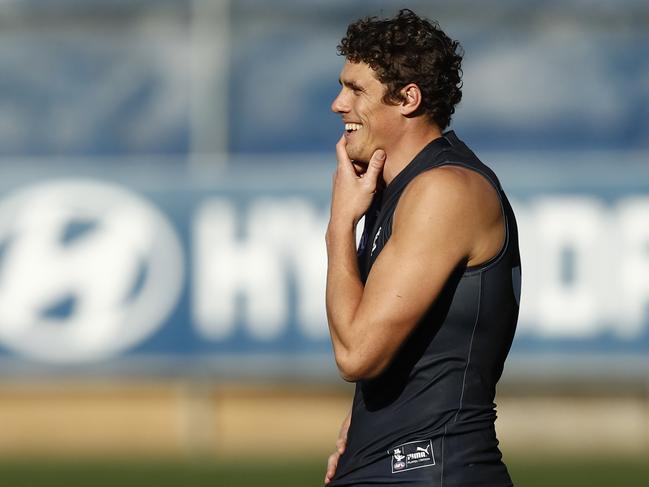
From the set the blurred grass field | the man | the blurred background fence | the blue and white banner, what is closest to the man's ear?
the man

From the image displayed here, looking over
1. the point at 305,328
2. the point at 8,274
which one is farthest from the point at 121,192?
the point at 305,328

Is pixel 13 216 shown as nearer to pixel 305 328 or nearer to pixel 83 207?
pixel 83 207

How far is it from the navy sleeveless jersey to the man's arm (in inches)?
3.0

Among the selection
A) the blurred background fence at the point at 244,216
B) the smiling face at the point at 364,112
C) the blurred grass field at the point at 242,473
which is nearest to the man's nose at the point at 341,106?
the smiling face at the point at 364,112

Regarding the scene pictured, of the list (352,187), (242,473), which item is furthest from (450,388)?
(242,473)

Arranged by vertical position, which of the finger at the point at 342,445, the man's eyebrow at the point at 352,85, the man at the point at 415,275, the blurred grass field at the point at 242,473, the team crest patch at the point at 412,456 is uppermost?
the blurred grass field at the point at 242,473

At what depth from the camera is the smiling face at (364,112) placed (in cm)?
397

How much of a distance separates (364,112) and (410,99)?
132 mm

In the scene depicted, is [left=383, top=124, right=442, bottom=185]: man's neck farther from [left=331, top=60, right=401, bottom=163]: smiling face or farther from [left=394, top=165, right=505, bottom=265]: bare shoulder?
[left=394, top=165, right=505, bottom=265]: bare shoulder

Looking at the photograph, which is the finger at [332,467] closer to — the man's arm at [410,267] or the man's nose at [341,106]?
the man's arm at [410,267]

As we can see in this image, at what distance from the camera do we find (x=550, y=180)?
38.3 feet

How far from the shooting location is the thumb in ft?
13.1

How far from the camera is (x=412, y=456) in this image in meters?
3.80

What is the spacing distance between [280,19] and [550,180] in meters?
4.36
